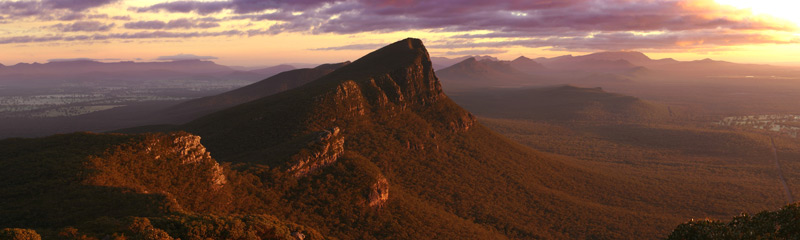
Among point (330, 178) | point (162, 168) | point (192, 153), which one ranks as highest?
point (192, 153)

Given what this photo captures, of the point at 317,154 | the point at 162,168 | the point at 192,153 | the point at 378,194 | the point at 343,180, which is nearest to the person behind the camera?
the point at 162,168

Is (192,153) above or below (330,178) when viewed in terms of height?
above

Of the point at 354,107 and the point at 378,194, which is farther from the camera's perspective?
the point at 354,107

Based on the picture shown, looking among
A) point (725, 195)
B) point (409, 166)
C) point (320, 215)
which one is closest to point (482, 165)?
point (409, 166)

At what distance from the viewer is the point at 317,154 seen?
69688mm

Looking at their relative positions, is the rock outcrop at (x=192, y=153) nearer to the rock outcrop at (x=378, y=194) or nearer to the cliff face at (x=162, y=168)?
the cliff face at (x=162, y=168)

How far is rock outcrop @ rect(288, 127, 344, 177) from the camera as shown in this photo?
6719 cm

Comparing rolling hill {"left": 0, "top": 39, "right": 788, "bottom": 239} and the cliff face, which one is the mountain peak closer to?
rolling hill {"left": 0, "top": 39, "right": 788, "bottom": 239}

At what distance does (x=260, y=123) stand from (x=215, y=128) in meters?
15.6

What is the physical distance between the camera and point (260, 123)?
95.8 m

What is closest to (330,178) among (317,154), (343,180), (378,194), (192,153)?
(343,180)

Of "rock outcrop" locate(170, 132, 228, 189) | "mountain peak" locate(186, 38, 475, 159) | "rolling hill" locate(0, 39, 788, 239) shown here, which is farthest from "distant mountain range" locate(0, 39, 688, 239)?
"mountain peak" locate(186, 38, 475, 159)

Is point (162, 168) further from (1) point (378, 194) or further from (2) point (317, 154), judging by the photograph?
(1) point (378, 194)

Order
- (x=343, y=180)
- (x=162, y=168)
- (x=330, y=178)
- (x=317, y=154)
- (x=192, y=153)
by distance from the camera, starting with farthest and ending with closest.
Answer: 1. (x=317, y=154)
2. (x=343, y=180)
3. (x=330, y=178)
4. (x=192, y=153)
5. (x=162, y=168)
